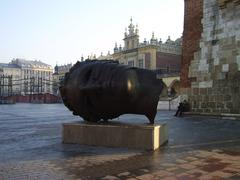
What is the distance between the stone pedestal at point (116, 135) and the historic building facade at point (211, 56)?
7.47m

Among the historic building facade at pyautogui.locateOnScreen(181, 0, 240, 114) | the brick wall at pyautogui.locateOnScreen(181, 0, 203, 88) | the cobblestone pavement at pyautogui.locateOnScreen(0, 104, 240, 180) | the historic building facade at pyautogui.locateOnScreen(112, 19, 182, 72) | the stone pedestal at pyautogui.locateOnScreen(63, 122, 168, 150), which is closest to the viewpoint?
the cobblestone pavement at pyautogui.locateOnScreen(0, 104, 240, 180)

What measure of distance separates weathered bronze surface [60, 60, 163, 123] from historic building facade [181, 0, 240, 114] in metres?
7.63

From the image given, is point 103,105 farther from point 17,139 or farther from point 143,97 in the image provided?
point 17,139

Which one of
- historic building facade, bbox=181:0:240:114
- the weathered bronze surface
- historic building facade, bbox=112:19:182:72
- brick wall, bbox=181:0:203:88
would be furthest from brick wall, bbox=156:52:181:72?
the weathered bronze surface

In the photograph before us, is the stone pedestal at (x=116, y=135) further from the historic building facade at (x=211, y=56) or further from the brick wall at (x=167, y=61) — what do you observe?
the brick wall at (x=167, y=61)

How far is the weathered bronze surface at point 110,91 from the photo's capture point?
7125 millimetres

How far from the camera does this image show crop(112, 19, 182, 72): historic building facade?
5500cm

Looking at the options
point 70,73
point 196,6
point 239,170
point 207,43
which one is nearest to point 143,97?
point 70,73

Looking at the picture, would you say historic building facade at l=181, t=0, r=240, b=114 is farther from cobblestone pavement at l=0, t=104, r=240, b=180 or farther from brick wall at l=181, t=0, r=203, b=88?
cobblestone pavement at l=0, t=104, r=240, b=180

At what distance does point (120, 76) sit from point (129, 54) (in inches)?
2089

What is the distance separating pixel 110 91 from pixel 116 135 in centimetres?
88

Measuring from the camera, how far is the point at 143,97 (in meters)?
7.28

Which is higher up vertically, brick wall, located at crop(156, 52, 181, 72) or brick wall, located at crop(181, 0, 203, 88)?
brick wall, located at crop(156, 52, 181, 72)

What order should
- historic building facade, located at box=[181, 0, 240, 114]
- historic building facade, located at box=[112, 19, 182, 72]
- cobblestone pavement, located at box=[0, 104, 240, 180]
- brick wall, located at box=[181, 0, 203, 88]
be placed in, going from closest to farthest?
cobblestone pavement, located at box=[0, 104, 240, 180] < historic building facade, located at box=[181, 0, 240, 114] < brick wall, located at box=[181, 0, 203, 88] < historic building facade, located at box=[112, 19, 182, 72]
